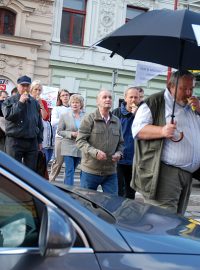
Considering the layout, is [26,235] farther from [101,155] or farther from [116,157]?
[116,157]

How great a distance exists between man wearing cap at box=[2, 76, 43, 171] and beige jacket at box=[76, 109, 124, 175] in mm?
1080

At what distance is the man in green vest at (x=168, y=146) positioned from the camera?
411 cm

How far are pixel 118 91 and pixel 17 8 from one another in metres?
5.70

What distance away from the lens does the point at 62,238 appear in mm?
1918

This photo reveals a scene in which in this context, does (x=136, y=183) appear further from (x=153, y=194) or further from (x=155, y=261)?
(x=155, y=261)

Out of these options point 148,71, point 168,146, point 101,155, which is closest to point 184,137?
point 168,146

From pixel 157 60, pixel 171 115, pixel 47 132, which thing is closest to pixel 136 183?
pixel 171 115

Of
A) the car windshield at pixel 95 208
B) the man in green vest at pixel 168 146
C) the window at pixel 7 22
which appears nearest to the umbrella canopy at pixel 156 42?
the man in green vest at pixel 168 146

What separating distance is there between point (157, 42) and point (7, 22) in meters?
17.6

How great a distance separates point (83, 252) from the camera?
2.08m

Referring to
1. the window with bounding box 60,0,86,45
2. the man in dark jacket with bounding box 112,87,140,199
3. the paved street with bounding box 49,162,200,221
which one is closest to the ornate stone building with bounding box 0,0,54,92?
the window with bounding box 60,0,86,45

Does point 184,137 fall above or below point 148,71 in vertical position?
below

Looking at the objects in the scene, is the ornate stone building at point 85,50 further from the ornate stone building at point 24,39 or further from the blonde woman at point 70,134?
the blonde woman at point 70,134

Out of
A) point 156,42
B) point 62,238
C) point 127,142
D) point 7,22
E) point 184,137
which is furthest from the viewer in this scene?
point 7,22
